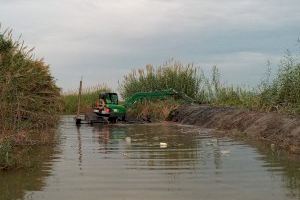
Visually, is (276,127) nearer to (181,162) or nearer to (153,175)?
(181,162)

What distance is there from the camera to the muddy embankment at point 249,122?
1335 cm

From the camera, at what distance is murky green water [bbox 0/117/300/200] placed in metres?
7.64

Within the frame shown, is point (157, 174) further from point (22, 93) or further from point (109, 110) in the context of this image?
point (109, 110)

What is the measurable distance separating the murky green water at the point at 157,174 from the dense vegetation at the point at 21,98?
1.04 m

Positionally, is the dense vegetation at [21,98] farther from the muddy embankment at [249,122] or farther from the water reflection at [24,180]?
the muddy embankment at [249,122]

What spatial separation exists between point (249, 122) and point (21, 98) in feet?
24.6

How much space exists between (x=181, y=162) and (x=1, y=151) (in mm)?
3623

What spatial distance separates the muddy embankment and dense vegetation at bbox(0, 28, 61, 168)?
6.35 metres

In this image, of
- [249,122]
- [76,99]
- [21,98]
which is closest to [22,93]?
[21,98]

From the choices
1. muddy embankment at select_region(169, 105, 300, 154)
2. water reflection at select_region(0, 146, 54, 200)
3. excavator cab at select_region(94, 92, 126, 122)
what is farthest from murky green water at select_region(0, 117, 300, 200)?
excavator cab at select_region(94, 92, 126, 122)

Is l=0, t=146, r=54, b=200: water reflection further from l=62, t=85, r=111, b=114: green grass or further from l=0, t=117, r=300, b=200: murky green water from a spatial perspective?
l=62, t=85, r=111, b=114: green grass

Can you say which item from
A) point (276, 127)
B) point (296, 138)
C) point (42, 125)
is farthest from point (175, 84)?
point (296, 138)

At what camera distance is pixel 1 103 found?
14438 millimetres

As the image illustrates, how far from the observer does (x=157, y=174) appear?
9.30 meters
